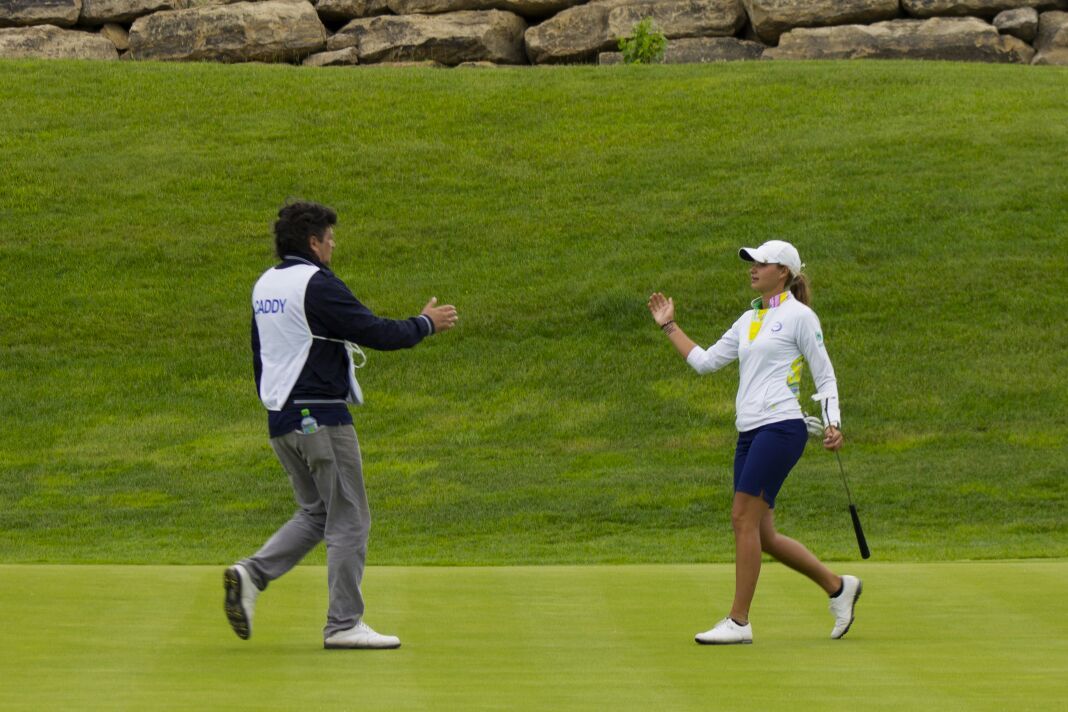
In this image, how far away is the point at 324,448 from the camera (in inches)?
320

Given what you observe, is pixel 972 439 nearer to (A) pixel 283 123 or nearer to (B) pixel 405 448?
(B) pixel 405 448

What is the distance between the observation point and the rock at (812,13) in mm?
42125

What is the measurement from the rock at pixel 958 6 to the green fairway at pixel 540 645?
32209 millimetres

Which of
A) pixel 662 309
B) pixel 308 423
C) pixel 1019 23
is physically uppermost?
pixel 662 309

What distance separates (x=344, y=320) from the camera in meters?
8.06

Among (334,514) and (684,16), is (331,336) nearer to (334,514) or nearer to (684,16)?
(334,514)

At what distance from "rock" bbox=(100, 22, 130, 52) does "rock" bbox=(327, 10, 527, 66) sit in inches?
218

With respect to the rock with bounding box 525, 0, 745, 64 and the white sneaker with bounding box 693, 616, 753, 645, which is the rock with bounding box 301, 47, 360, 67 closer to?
the rock with bounding box 525, 0, 745, 64

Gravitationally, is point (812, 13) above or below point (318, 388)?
below

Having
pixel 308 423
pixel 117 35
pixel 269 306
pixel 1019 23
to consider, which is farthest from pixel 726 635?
pixel 117 35

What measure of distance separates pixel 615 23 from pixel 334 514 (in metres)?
35.7

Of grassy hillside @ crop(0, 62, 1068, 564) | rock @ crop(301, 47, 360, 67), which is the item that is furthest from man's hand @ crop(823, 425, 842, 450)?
rock @ crop(301, 47, 360, 67)

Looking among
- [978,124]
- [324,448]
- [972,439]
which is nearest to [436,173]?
[978,124]

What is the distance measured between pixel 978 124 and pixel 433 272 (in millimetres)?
11347
